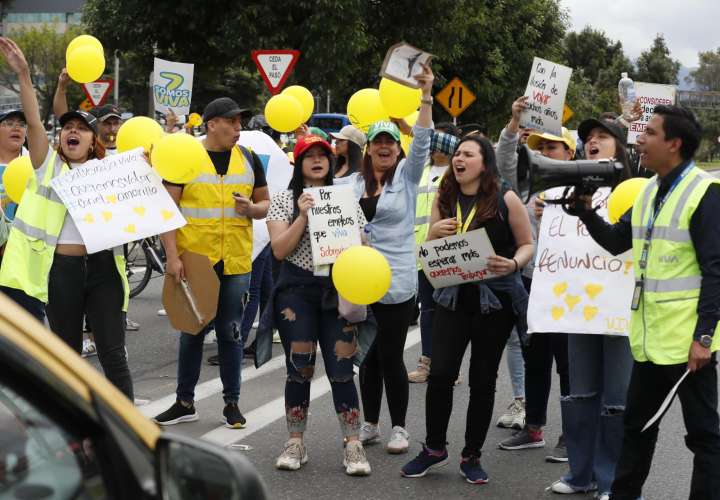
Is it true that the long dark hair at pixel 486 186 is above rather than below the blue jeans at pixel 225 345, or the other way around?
above

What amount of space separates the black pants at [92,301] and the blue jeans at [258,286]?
9.14 feet

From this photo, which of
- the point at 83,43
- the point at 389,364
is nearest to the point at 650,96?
the point at 83,43

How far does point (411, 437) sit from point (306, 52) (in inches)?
762

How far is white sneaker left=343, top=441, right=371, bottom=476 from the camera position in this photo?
20.0 ft

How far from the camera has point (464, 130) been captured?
1055cm

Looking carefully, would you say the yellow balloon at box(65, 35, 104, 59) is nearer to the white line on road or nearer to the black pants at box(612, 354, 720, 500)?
the white line on road

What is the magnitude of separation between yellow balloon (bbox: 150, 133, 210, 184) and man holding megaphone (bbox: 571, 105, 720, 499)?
2567mm

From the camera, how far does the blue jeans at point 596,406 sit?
18.5ft

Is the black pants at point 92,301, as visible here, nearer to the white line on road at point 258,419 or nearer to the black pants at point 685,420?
the white line on road at point 258,419

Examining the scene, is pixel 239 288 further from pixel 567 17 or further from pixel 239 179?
pixel 567 17

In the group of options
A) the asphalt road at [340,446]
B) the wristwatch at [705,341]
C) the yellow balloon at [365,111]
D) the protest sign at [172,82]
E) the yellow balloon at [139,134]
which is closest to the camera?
the wristwatch at [705,341]

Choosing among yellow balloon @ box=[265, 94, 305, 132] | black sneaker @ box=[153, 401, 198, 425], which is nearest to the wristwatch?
black sneaker @ box=[153, 401, 198, 425]

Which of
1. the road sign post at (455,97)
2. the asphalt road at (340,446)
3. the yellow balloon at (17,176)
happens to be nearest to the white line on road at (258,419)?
the asphalt road at (340,446)

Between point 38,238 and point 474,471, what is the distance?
8.49ft
